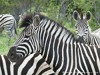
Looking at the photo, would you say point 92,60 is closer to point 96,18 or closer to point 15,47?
point 15,47

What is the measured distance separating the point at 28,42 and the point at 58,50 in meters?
0.55

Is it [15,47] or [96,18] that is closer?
[15,47]

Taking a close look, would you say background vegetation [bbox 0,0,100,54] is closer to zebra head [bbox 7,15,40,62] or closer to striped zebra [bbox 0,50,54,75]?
zebra head [bbox 7,15,40,62]

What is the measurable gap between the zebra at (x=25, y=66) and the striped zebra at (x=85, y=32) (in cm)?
551

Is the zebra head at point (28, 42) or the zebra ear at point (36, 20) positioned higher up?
the zebra ear at point (36, 20)

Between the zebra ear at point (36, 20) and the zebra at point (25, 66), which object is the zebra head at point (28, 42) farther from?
the zebra at point (25, 66)

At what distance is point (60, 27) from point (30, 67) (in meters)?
1.93

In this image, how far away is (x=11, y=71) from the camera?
345 centimetres

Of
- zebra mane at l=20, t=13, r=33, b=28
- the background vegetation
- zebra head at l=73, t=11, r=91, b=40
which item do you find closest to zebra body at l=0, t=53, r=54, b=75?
zebra mane at l=20, t=13, r=33, b=28

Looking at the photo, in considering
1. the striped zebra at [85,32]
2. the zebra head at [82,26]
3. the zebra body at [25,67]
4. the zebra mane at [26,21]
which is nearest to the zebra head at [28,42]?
the zebra mane at [26,21]

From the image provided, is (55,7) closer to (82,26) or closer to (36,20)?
(82,26)

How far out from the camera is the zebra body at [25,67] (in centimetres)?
346

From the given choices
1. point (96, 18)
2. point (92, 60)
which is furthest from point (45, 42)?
point (96, 18)

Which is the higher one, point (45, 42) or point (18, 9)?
point (18, 9)
